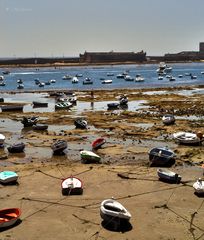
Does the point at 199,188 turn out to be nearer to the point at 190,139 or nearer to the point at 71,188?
the point at 71,188

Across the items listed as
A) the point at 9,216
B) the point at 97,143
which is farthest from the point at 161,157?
the point at 9,216

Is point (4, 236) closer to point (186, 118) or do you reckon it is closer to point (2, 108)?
point (186, 118)

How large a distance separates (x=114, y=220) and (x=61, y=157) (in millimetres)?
15300

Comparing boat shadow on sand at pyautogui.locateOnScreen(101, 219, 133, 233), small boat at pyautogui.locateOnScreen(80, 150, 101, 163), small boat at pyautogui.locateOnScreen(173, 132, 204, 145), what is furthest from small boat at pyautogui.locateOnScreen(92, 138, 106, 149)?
boat shadow on sand at pyautogui.locateOnScreen(101, 219, 133, 233)

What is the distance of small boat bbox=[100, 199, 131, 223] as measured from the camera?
21469mm

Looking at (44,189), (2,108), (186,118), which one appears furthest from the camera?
(2,108)

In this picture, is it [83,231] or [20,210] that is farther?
[20,210]

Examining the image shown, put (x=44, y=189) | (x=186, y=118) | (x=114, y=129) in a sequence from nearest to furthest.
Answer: (x=44, y=189) → (x=114, y=129) → (x=186, y=118)

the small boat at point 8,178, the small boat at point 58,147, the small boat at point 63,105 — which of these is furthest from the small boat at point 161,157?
the small boat at point 63,105

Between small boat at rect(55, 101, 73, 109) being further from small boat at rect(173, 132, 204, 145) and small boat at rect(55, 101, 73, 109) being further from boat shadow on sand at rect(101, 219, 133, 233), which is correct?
boat shadow on sand at rect(101, 219, 133, 233)

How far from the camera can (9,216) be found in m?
22.2

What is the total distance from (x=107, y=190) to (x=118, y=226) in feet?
18.8

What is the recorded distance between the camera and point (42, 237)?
20.7 meters

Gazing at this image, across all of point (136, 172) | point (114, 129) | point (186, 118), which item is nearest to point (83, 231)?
point (136, 172)
